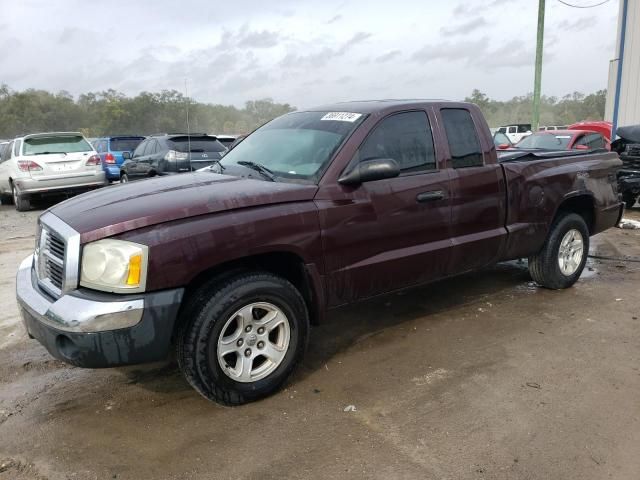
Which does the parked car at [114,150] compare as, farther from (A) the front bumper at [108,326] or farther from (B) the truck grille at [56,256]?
(A) the front bumper at [108,326]

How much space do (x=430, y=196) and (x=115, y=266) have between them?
7.29 ft

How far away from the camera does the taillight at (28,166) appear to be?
1116 cm

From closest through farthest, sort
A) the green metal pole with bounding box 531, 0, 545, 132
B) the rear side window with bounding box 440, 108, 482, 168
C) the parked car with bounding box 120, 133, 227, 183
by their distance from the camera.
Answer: the rear side window with bounding box 440, 108, 482, 168, the parked car with bounding box 120, 133, 227, 183, the green metal pole with bounding box 531, 0, 545, 132

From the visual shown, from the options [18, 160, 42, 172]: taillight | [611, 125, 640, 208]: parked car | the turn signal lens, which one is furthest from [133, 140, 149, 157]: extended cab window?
the turn signal lens

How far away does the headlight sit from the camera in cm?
273

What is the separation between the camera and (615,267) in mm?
6184

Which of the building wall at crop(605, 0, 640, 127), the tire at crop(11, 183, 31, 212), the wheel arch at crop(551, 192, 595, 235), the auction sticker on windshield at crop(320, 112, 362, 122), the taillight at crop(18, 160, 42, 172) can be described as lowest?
the tire at crop(11, 183, 31, 212)

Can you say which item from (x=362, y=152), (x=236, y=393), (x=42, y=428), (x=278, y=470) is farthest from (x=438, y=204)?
(x=42, y=428)

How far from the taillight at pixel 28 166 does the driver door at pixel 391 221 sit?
9.78m

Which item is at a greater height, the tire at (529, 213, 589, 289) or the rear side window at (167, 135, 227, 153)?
the rear side window at (167, 135, 227, 153)

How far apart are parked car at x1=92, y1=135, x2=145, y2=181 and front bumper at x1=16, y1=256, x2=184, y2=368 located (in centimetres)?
1292

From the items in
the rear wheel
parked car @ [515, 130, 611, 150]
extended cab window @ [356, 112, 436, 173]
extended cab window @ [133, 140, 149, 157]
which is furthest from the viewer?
extended cab window @ [133, 140, 149, 157]

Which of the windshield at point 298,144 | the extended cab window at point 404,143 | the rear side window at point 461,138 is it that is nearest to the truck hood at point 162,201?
the windshield at point 298,144

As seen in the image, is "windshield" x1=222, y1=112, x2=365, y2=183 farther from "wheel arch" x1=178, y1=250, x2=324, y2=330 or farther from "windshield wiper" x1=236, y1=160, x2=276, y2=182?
"wheel arch" x1=178, y1=250, x2=324, y2=330
